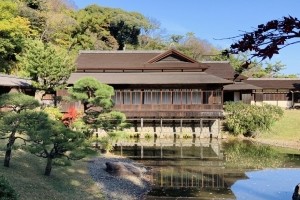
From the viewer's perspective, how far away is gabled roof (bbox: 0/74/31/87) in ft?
88.2

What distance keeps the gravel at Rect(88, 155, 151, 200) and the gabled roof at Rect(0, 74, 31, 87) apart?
1309 cm

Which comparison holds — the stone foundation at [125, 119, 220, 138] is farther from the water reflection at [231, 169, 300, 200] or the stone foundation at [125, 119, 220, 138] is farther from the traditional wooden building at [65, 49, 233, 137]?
the water reflection at [231, 169, 300, 200]

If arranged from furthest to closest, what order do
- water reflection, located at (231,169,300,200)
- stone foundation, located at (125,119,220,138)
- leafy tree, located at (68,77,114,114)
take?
stone foundation, located at (125,119,220,138) → leafy tree, located at (68,77,114,114) → water reflection, located at (231,169,300,200)

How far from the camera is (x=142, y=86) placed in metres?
29.8

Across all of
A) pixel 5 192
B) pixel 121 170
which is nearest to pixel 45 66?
pixel 121 170

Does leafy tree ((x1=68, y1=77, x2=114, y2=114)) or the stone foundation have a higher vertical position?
leafy tree ((x1=68, y1=77, x2=114, y2=114))

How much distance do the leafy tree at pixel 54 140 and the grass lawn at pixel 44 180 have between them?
62 centimetres

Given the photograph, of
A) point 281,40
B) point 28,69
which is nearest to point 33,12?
point 28,69

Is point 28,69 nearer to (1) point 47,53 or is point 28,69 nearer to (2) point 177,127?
(1) point 47,53

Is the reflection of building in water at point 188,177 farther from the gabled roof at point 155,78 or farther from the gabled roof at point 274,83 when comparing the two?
the gabled roof at point 274,83

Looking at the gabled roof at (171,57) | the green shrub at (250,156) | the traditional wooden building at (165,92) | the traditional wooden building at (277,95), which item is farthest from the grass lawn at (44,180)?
the traditional wooden building at (277,95)

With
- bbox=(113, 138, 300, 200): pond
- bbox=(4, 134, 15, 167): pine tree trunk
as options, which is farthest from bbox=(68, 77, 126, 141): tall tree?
bbox=(4, 134, 15, 167): pine tree trunk

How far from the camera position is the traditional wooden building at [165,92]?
2873 centimetres

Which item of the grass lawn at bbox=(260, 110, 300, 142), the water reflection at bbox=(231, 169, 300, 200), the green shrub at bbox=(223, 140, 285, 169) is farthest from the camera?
the grass lawn at bbox=(260, 110, 300, 142)
